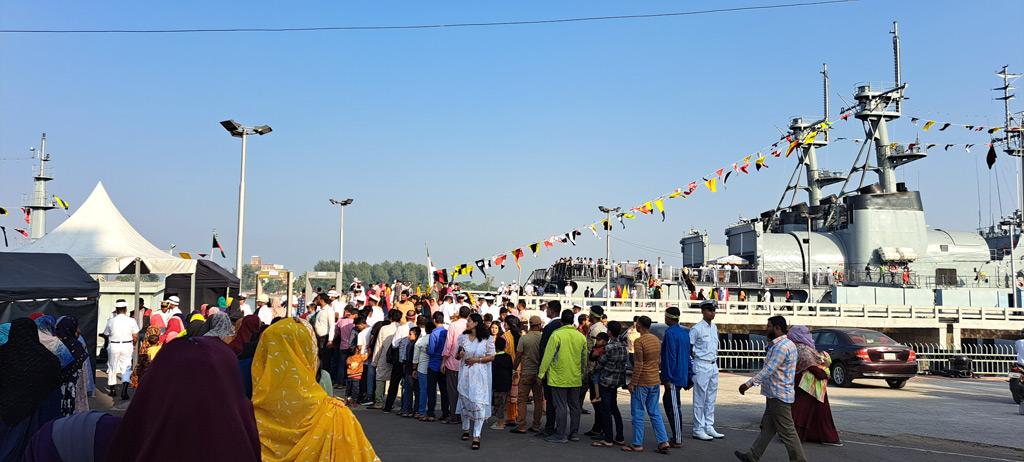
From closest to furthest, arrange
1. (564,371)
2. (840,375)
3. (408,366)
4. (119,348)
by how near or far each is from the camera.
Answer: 1. (564,371)
2. (408,366)
3. (119,348)
4. (840,375)

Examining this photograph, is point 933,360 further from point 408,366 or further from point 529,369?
point 408,366

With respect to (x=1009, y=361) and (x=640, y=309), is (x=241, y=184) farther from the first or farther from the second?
(x=1009, y=361)

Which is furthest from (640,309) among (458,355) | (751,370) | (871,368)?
(458,355)

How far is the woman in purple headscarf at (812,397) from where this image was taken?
9898 millimetres

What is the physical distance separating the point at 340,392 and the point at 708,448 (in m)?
8.36

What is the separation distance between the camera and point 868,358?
17.5 meters

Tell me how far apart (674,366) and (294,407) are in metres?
5.59

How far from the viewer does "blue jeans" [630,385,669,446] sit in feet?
31.1

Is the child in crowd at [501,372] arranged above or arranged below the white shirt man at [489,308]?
below

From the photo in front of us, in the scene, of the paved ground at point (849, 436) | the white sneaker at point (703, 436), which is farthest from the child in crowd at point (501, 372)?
the white sneaker at point (703, 436)

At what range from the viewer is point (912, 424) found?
39.7 ft

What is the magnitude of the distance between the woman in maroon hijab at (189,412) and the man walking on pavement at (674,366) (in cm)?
722

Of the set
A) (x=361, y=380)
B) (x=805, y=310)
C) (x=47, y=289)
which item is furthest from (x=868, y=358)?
(x=47, y=289)

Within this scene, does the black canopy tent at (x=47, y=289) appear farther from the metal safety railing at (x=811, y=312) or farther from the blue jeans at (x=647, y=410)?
the metal safety railing at (x=811, y=312)
